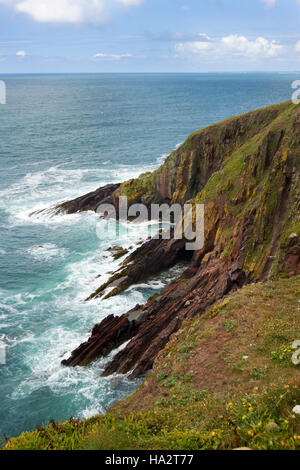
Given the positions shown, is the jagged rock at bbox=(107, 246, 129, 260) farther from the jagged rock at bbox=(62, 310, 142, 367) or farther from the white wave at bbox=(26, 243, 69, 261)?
the jagged rock at bbox=(62, 310, 142, 367)

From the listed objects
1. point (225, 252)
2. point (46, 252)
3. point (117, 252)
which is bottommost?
point (46, 252)

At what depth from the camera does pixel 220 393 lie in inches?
462

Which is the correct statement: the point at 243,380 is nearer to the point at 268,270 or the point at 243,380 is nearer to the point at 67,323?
the point at 268,270

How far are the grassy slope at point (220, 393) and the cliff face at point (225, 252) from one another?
4.84 meters

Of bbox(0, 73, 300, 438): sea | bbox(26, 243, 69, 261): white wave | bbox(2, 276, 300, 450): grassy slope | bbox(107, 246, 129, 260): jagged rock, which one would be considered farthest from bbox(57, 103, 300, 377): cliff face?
bbox(26, 243, 69, 261): white wave

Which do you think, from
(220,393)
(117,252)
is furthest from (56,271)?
(220,393)

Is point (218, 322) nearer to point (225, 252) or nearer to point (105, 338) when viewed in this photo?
point (105, 338)

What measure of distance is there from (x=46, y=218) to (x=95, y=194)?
7935 millimetres

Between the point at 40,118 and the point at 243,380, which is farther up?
the point at 40,118

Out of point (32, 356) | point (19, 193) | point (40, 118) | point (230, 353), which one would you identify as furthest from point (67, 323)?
point (40, 118)

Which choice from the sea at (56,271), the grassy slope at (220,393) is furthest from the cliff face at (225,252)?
the grassy slope at (220,393)

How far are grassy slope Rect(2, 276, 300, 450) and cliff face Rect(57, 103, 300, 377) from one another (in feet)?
15.9

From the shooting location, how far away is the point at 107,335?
24891mm

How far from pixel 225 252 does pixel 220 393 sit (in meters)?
16.9
